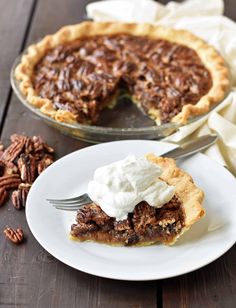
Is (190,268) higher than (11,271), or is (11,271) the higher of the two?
(190,268)

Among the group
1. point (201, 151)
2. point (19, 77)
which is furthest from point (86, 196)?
point (19, 77)

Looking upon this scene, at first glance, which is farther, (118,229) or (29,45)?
(29,45)

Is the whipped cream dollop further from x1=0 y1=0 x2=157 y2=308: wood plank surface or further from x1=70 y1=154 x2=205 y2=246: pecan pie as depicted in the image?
x1=0 y1=0 x2=157 y2=308: wood plank surface

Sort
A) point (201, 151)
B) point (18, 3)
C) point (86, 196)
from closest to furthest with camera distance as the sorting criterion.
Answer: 1. point (86, 196)
2. point (201, 151)
3. point (18, 3)

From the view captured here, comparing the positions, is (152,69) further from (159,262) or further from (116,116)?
(159,262)

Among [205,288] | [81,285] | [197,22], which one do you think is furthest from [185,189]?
[197,22]

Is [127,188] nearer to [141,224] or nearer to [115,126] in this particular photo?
[141,224]

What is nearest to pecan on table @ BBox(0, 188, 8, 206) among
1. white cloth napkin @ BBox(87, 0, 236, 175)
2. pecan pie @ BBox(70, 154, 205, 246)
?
pecan pie @ BBox(70, 154, 205, 246)
